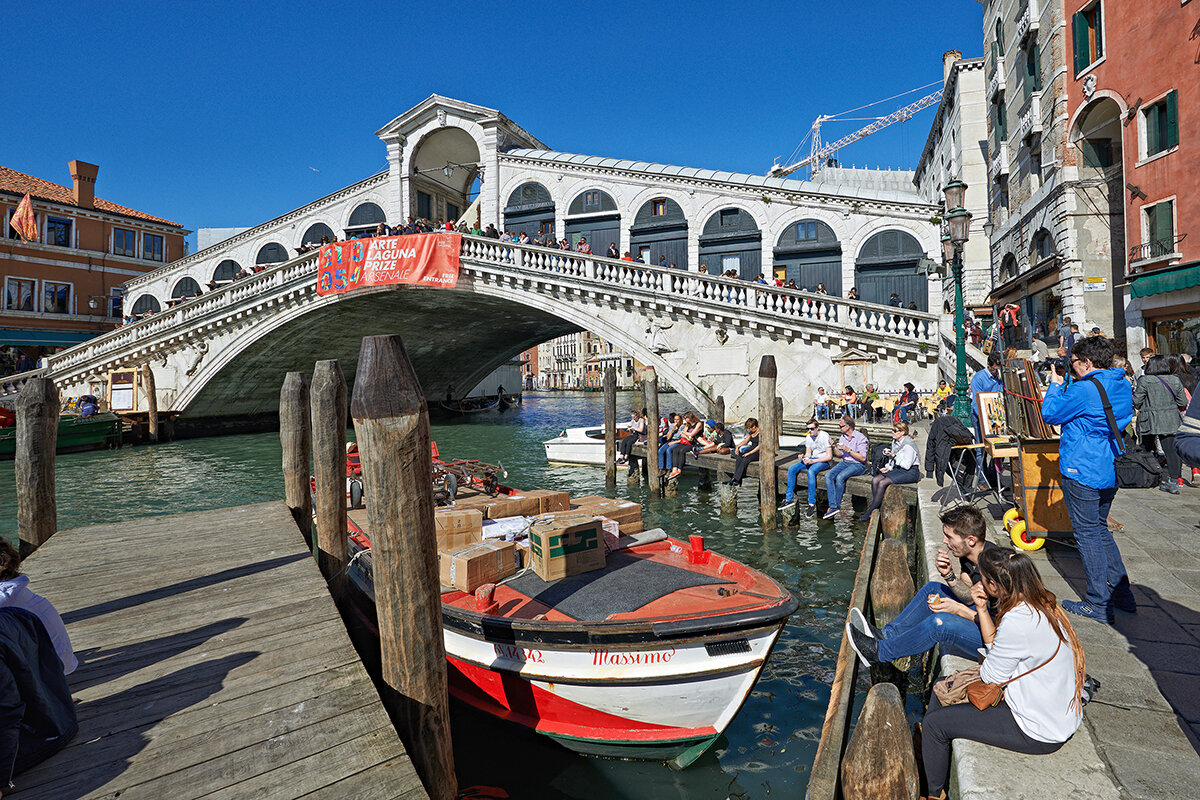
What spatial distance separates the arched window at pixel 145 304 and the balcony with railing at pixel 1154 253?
118 feet

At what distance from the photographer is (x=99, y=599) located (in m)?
4.13

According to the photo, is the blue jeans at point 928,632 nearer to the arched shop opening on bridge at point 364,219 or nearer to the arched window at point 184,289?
the arched shop opening on bridge at point 364,219

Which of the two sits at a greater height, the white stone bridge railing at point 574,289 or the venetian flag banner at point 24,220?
the venetian flag banner at point 24,220

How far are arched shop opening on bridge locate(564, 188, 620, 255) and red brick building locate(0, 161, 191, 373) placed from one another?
23.6 meters

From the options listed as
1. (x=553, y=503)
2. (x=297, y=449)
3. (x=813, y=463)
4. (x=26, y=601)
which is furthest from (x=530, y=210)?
(x=26, y=601)

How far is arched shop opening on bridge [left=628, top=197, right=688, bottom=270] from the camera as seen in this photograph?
72.2ft

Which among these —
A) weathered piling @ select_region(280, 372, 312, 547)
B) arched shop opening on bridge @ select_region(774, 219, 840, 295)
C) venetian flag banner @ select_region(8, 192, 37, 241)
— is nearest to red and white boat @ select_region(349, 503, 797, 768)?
weathered piling @ select_region(280, 372, 312, 547)

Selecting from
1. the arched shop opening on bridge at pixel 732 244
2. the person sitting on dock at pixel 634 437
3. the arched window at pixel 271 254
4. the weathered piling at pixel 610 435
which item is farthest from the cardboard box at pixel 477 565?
the arched window at pixel 271 254

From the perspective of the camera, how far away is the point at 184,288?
30.0 metres

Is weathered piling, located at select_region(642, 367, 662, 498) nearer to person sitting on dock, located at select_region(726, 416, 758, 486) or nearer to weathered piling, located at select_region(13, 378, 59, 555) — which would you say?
person sitting on dock, located at select_region(726, 416, 758, 486)

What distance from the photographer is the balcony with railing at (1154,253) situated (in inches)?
477

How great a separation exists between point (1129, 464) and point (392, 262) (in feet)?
62.5

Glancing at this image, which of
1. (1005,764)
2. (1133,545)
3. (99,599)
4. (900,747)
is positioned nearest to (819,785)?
(900,747)

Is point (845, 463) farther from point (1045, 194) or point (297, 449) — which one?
point (1045, 194)
